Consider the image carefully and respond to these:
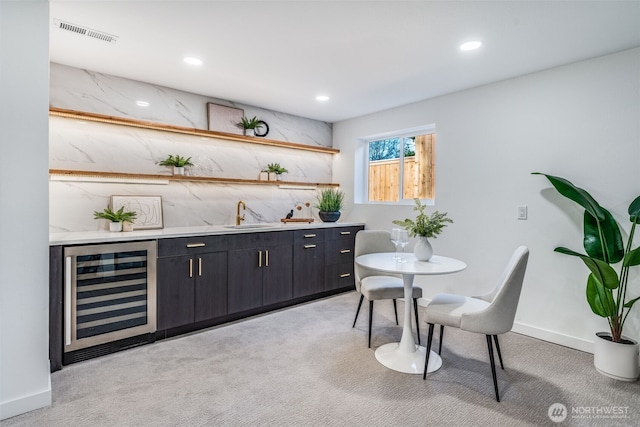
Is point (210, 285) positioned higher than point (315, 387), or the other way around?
point (210, 285)

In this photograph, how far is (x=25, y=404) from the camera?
2.00 m

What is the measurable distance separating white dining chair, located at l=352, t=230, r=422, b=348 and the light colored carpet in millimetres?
412

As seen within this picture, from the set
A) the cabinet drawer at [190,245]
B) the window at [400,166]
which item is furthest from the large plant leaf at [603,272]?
the cabinet drawer at [190,245]

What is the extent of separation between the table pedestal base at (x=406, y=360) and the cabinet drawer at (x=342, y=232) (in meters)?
1.85

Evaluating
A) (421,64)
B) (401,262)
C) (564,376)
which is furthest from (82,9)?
(564,376)

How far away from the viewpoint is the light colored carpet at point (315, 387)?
1971mm

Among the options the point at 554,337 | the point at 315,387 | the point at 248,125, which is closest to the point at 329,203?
the point at 248,125

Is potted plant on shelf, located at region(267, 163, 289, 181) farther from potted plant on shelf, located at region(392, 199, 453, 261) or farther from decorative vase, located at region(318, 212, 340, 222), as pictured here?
potted plant on shelf, located at region(392, 199, 453, 261)

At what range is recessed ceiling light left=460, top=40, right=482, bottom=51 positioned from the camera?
8.50 feet

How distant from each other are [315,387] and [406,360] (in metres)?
0.77

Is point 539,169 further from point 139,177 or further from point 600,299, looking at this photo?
point 139,177

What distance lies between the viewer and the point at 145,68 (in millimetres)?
3154

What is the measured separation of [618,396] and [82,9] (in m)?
4.30

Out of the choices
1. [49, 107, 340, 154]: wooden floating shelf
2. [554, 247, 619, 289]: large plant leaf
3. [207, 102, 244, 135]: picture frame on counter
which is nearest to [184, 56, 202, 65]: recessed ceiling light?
[49, 107, 340, 154]: wooden floating shelf
